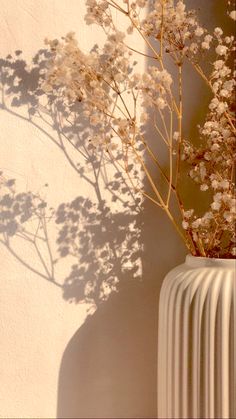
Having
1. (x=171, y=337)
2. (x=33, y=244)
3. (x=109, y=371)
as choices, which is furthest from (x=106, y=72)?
(x=109, y=371)

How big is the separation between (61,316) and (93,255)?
146 millimetres

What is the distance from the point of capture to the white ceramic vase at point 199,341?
0.90m

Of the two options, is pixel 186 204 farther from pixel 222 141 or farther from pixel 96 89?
pixel 96 89

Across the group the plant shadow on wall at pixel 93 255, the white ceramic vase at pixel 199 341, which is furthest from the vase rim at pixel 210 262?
the plant shadow on wall at pixel 93 255

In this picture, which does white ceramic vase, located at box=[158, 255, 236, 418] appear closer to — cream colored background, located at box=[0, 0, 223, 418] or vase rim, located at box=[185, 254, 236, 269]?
vase rim, located at box=[185, 254, 236, 269]

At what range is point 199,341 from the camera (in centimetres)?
92

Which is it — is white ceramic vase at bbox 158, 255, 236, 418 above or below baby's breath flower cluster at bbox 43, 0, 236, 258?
below

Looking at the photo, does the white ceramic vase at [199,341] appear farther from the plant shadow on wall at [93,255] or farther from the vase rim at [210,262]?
the plant shadow on wall at [93,255]

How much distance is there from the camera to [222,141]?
101 cm

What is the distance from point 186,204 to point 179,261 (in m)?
0.13

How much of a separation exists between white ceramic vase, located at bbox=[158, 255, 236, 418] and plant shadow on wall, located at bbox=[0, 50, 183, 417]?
18cm

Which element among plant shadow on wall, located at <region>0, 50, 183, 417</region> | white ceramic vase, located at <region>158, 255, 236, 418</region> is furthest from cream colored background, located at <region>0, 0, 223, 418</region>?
white ceramic vase, located at <region>158, 255, 236, 418</region>

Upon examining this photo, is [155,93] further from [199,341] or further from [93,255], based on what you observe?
[199,341]

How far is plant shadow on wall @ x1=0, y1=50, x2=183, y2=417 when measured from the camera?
42.6 inches
